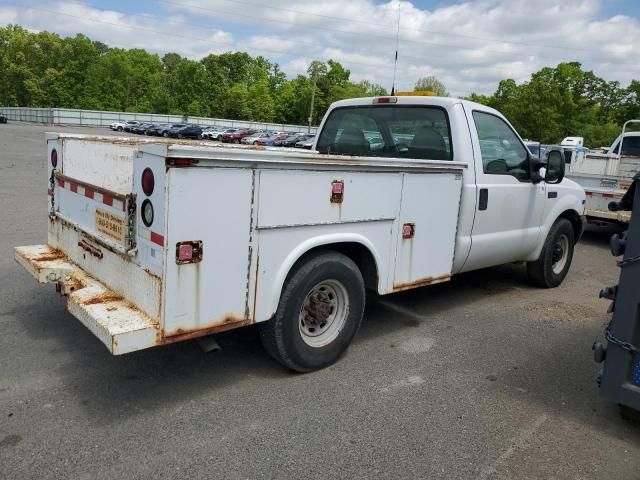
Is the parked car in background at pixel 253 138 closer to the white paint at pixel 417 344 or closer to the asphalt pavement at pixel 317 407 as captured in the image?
the asphalt pavement at pixel 317 407

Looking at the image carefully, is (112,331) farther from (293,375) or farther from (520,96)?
(520,96)

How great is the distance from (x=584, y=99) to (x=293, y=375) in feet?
197

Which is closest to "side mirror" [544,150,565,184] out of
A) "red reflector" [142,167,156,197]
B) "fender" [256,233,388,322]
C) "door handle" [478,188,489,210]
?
"door handle" [478,188,489,210]

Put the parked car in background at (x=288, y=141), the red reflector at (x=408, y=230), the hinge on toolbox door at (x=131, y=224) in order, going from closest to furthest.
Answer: the hinge on toolbox door at (x=131, y=224)
the red reflector at (x=408, y=230)
the parked car in background at (x=288, y=141)

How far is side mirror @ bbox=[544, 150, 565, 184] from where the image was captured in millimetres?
5785

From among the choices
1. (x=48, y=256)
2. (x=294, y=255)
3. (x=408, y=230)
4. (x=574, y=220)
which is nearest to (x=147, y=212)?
(x=294, y=255)

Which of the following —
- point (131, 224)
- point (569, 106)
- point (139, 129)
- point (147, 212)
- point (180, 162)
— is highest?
point (569, 106)

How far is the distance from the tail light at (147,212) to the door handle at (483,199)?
3208 mm

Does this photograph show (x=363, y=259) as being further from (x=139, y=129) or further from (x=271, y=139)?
(x=139, y=129)

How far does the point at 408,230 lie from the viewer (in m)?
Result: 4.56

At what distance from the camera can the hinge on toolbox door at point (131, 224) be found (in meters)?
3.35

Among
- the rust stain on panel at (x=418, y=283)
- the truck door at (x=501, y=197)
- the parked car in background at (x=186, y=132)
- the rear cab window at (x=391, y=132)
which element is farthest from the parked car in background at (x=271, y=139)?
the rust stain on panel at (x=418, y=283)

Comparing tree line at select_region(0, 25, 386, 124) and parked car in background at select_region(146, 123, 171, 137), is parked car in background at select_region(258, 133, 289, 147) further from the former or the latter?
tree line at select_region(0, 25, 386, 124)

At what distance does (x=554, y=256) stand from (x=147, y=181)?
5469mm
